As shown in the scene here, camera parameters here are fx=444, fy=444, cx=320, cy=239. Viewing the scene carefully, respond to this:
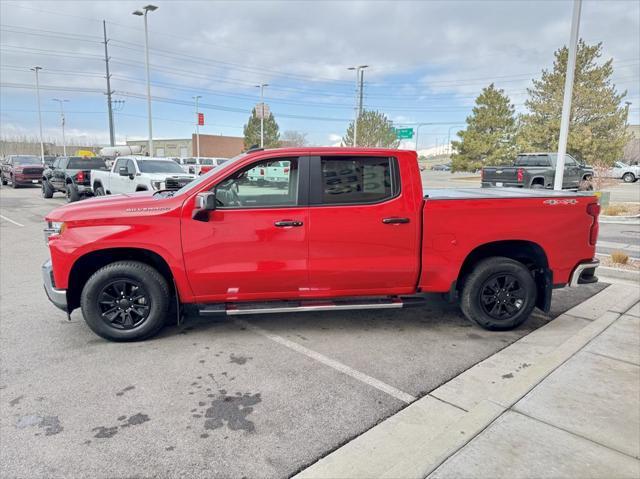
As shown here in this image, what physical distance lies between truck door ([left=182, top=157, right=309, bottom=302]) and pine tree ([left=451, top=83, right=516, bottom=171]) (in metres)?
39.8

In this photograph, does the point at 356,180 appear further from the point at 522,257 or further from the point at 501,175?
the point at 501,175

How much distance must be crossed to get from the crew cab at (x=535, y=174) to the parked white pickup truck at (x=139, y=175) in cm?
1199

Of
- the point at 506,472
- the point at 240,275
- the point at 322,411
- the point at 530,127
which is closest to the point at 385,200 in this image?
the point at 240,275

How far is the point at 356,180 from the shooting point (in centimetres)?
445

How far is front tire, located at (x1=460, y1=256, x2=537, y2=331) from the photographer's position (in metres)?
4.68

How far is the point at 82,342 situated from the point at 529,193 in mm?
4935

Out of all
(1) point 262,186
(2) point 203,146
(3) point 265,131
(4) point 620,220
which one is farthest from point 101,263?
(2) point 203,146

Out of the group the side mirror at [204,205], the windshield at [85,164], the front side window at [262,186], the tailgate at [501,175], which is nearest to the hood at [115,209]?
the side mirror at [204,205]

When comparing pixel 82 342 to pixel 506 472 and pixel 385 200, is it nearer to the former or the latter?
pixel 385 200

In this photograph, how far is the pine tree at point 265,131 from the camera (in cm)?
5288

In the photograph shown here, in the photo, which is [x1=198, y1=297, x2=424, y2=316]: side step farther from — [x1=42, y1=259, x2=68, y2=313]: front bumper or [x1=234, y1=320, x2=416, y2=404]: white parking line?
[x1=42, y1=259, x2=68, y2=313]: front bumper

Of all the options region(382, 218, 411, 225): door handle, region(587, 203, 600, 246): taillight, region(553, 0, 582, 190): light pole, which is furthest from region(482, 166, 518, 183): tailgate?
region(382, 218, 411, 225): door handle

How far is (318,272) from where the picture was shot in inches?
172

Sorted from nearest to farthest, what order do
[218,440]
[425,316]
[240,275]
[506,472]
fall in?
[506,472] < [218,440] < [240,275] < [425,316]
